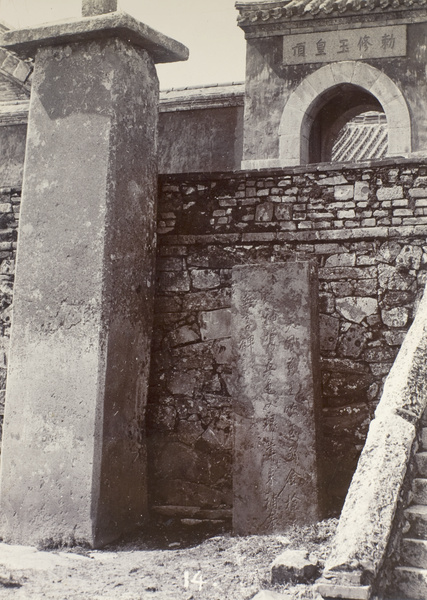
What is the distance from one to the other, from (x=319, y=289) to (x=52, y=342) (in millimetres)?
2117

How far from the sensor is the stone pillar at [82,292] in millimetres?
5250

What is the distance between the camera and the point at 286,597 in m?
3.55

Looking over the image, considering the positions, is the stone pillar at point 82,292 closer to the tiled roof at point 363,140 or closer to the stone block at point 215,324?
the stone block at point 215,324

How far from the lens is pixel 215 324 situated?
5.94m

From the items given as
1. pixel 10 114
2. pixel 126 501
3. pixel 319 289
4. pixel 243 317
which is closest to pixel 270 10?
pixel 10 114

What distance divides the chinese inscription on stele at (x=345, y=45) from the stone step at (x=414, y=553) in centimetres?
807

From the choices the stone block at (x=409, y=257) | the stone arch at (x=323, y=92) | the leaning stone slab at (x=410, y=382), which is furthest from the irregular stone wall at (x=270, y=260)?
the stone arch at (x=323, y=92)

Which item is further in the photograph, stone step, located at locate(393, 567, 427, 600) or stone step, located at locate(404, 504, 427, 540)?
stone step, located at locate(404, 504, 427, 540)

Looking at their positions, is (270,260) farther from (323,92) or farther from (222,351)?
(323,92)

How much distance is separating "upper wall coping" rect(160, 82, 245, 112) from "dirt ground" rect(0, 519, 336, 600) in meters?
7.98

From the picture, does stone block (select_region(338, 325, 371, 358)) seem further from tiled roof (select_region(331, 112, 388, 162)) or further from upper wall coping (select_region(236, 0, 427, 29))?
tiled roof (select_region(331, 112, 388, 162))

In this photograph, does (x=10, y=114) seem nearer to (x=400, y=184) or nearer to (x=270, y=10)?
(x=270, y=10)

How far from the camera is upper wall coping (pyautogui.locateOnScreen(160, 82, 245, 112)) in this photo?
1156cm

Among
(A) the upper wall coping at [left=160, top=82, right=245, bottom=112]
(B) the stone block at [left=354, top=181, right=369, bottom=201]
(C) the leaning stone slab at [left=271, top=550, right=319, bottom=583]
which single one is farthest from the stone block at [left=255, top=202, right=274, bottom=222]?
(A) the upper wall coping at [left=160, top=82, right=245, bottom=112]
